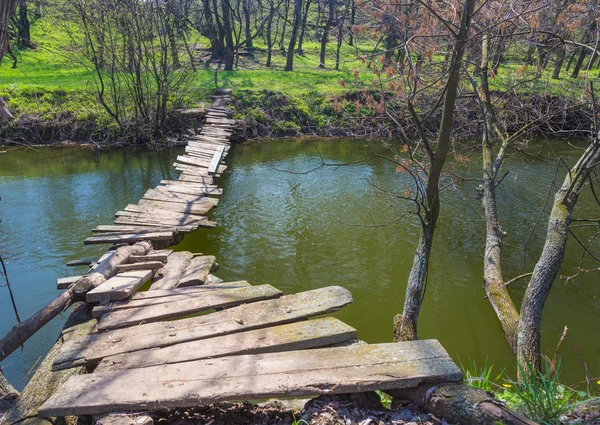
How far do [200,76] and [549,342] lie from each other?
15740 mm

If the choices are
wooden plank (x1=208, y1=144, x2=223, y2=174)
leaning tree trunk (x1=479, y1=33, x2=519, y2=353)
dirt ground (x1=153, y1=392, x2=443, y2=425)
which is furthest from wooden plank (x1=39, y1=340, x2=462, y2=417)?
wooden plank (x1=208, y1=144, x2=223, y2=174)

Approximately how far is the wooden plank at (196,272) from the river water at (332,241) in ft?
3.92

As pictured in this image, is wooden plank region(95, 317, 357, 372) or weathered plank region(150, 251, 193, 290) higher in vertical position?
wooden plank region(95, 317, 357, 372)

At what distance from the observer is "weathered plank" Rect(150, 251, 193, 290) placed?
4.11 m

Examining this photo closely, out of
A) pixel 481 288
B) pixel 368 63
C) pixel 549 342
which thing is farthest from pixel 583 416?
pixel 481 288

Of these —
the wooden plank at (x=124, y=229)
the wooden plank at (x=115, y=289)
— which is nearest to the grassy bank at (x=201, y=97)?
the wooden plank at (x=124, y=229)

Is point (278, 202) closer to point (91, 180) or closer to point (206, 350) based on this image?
point (91, 180)

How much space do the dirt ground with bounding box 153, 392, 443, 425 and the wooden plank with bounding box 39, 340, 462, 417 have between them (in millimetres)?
108

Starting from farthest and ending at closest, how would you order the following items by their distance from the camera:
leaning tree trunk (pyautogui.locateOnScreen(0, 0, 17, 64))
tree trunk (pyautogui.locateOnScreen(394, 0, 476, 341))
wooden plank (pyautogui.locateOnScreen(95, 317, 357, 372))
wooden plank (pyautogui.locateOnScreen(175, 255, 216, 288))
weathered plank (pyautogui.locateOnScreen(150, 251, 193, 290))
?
1. weathered plank (pyautogui.locateOnScreen(150, 251, 193, 290))
2. wooden plank (pyautogui.locateOnScreen(175, 255, 216, 288))
3. tree trunk (pyautogui.locateOnScreen(394, 0, 476, 341))
4. leaning tree trunk (pyautogui.locateOnScreen(0, 0, 17, 64))
5. wooden plank (pyautogui.locateOnScreen(95, 317, 357, 372))

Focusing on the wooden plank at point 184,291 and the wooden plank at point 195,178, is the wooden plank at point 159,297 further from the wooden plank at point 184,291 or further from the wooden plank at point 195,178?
the wooden plank at point 195,178

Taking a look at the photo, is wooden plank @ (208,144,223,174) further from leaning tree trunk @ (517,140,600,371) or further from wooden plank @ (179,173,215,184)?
leaning tree trunk @ (517,140,600,371)

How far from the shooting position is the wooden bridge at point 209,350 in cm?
220

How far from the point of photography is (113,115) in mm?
12234

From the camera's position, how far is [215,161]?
912 centimetres
